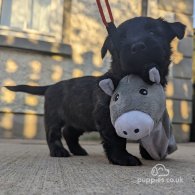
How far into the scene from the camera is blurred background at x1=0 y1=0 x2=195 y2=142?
198 inches

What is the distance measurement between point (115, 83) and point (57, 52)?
133 inches

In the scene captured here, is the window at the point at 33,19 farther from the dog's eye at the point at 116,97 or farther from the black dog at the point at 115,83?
the dog's eye at the point at 116,97

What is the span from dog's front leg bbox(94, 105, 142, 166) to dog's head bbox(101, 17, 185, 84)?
0.87 ft

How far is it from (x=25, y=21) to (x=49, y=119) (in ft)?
9.82

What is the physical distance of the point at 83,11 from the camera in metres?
5.46

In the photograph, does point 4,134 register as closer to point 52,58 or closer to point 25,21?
point 52,58

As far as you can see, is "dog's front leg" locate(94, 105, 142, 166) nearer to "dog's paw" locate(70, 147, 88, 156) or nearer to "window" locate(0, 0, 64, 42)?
"dog's paw" locate(70, 147, 88, 156)

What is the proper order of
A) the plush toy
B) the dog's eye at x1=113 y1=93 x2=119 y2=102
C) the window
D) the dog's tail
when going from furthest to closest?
the window → the dog's tail → the dog's eye at x1=113 y1=93 x2=119 y2=102 → the plush toy

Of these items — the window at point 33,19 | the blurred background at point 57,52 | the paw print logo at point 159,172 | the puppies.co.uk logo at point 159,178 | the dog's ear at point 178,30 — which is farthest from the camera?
the window at point 33,19

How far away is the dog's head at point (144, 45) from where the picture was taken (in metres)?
1.77

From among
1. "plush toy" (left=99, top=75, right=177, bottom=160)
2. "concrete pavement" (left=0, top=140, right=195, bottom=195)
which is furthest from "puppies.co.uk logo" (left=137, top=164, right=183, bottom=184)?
"plush toy" (left=99, top=75, right=177, bottom=160)

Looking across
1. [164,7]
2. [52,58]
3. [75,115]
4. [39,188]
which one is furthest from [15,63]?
[39,188]

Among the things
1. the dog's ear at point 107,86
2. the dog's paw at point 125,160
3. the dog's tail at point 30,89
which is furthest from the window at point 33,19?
the dog's paw at point 125,160

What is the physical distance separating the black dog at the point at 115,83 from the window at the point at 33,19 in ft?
9.32
